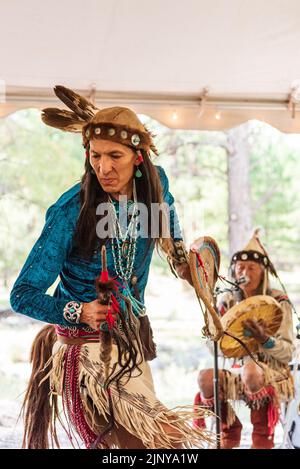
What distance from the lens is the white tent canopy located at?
271cm

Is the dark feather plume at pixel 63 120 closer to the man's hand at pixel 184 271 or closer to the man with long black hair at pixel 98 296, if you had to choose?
the man with long black hair at pixel 98 296

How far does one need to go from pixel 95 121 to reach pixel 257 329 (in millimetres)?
1290

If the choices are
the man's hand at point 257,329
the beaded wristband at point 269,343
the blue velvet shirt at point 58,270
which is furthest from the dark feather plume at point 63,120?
the beaded wristband at point 269,343

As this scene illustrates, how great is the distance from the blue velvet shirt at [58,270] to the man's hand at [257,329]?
2.50 feet

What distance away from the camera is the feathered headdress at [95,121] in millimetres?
2780

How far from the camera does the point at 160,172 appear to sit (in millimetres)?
2932

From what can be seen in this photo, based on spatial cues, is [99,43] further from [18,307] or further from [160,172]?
[18,307]

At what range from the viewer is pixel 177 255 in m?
2.94

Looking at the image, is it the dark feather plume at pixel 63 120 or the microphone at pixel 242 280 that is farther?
the microphone at pixel 242 280

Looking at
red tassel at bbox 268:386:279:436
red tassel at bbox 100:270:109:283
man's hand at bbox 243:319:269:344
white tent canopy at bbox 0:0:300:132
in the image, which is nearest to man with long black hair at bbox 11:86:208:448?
red tassel at bbox 100:270:109:283

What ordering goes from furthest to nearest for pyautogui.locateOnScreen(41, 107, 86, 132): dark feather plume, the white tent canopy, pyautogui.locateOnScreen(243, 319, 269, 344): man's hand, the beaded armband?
pyautogui.locateOnScreen(243, 319, 269, 344): man's hand, the beaded armband, pyautogui.locateOnScreen(41, 107, 86, 132): dark feather plume, the white tent canopy

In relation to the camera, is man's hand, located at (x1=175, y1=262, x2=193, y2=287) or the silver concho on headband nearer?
the silver concho on headband

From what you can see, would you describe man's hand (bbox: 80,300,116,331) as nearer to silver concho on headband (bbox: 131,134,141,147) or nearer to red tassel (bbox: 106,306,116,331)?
red tassel (bbox: 106,306,116,331)

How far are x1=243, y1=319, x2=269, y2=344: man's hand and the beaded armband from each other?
0.60 m
